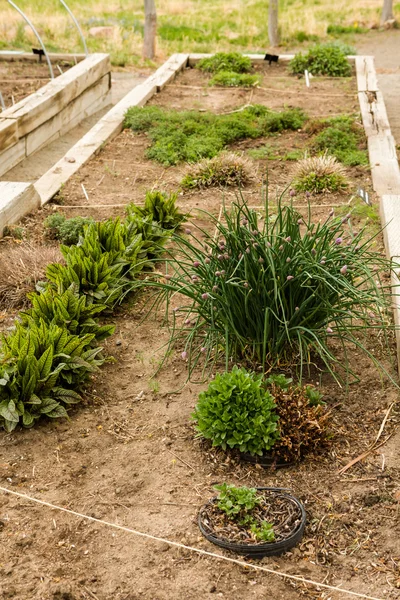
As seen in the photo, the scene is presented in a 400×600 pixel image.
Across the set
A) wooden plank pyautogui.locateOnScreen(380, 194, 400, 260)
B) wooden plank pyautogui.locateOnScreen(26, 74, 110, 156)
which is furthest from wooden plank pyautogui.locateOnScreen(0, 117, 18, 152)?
wooden plank pyautogui.locateOnScreen(380, 194, 400, 260)

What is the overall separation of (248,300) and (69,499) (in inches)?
49.0

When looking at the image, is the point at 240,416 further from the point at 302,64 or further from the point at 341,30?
the point at 341,30

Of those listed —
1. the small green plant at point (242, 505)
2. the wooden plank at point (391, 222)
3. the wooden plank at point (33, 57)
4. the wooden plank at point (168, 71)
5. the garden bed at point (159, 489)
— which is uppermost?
the wooden plank at point (33, 57)

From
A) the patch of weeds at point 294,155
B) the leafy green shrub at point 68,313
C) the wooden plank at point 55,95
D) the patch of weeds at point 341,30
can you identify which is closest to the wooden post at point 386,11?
the patch of weeds at point 341,30

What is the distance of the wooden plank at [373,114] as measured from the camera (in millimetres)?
7910

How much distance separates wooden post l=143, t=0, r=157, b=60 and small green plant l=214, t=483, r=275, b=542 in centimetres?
1285

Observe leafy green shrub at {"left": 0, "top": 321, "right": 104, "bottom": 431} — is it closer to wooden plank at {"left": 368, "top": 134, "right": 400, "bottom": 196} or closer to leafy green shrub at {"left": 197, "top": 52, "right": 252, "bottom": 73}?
wooden plank at {"left": 368, "top": 134, "right": 400, "bottom": 196}

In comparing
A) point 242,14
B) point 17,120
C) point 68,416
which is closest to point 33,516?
point 68,416

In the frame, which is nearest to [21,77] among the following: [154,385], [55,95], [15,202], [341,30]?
[55,95]

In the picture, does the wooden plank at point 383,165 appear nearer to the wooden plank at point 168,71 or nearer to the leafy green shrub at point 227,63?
the wooden plank at point 168,71

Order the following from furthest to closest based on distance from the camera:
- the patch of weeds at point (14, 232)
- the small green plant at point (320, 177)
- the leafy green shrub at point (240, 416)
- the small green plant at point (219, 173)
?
the small green plant at point (219, 173) → the small green plant at point (320, 177) → the patch of weeds at point (14, 232) → the leafy green shrub at point (240, 416)

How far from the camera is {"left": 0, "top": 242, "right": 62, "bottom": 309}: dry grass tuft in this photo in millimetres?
4731

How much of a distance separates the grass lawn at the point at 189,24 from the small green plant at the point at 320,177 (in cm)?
866

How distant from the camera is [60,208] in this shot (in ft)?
20.6
